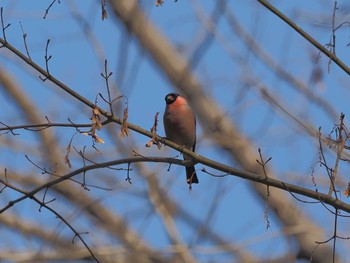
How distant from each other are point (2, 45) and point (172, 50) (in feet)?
16.4

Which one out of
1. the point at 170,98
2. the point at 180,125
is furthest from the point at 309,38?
the point at 170,98

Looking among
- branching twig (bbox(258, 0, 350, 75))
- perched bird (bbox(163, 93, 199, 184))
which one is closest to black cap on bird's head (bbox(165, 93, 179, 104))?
perched bird (bbox(163, 93, 199, 184))

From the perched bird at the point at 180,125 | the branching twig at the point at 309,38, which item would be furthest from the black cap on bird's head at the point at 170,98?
the branching twig at the point at 309,38

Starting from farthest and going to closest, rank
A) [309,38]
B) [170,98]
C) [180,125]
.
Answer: [170,98], [180,125], [309,38]

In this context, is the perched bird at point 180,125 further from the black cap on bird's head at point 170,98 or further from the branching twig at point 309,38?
the branching twig at point 309,38

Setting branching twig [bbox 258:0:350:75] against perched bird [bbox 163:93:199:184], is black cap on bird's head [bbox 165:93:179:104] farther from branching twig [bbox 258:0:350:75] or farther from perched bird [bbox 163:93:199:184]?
branching twig [bbox 258:0:350:75]

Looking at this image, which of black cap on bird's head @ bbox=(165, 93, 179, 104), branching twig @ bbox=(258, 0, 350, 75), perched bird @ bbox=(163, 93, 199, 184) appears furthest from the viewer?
black cap on bird's head @ bbox=(165, 93, 179, 104)

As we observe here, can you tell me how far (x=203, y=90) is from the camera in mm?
7883

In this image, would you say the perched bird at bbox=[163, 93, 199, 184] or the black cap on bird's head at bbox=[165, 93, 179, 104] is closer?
the perched bird at bbox=[163, 93, 199, 184]

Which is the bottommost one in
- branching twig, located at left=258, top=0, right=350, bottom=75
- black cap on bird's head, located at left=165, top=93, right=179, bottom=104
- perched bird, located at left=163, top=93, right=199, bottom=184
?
branching twig, located at left=258, top=0, right=350, bottom=75

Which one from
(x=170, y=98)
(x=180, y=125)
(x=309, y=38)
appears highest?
(x=170, y=98)

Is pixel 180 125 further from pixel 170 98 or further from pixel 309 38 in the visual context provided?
pixel 309 38

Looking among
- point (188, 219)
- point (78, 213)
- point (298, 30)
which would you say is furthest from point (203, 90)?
point (298, 30)

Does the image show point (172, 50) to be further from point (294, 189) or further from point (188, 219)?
point (294, 189)
